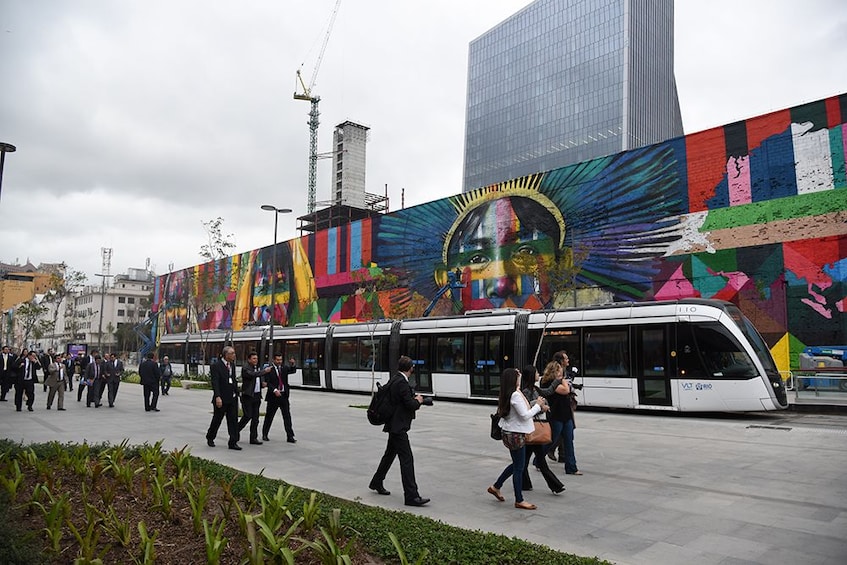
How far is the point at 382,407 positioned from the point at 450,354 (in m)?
16.2

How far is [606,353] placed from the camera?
1895cm

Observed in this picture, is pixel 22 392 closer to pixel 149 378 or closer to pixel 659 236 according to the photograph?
pixel 149 378

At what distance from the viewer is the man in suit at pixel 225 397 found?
11.6 metres

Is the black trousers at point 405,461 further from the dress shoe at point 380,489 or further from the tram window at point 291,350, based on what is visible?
the tram window at point 291,350

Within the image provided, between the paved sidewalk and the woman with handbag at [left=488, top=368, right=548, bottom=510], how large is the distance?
0.36 meters

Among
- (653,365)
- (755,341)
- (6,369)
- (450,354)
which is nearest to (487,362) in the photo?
(450,354)

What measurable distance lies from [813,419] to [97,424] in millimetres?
19085

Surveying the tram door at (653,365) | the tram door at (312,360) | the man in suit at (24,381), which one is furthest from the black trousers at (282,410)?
the tram door at (312,360)

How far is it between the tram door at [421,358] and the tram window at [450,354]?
1.59ft

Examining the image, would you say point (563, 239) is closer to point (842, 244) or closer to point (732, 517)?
point (842, 244)

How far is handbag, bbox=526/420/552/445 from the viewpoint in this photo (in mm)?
7568

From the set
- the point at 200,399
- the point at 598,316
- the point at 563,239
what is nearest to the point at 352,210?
the point at 563,239

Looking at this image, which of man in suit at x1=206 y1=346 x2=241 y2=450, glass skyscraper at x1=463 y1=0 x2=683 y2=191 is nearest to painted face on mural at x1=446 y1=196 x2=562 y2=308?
man in suit at x1=206 y1=346 x2=241 y2=450

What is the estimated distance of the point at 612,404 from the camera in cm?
1877
